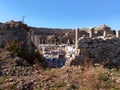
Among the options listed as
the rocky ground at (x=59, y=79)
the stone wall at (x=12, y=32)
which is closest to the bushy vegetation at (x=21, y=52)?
the stone wall at (x=12, y=32)

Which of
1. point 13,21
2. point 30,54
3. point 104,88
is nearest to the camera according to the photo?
point 104,88

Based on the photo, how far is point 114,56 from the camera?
15.4 meters

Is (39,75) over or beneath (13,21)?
beneath

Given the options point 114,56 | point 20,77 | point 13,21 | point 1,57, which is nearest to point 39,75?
point 20,77

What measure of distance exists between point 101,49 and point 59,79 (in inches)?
190

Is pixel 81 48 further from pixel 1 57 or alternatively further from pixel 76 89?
pixel 76 89

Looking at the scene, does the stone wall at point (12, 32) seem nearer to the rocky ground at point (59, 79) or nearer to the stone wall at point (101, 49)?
Answer: the stone wall at point (101, 49)

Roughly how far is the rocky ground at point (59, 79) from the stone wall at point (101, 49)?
297 centimetres

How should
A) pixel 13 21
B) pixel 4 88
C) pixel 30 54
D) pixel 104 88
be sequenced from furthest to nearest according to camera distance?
pixel 13 21, pixel 30 54, pixel 4 88, pixel 104 88

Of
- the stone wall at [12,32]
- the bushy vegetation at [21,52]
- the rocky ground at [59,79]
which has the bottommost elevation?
the rocky ground at [59,79]

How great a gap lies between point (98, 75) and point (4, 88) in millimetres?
2979

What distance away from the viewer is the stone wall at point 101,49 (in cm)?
1505

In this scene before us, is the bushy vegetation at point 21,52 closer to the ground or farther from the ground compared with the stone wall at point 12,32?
closer to the ground

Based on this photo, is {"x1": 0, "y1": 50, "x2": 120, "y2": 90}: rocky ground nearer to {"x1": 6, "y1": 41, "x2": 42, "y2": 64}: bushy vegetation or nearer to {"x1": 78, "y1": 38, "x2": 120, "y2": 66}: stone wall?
{"x1": 78, "y1": 38, "x2": 120, "y2": 66}: stone wall
